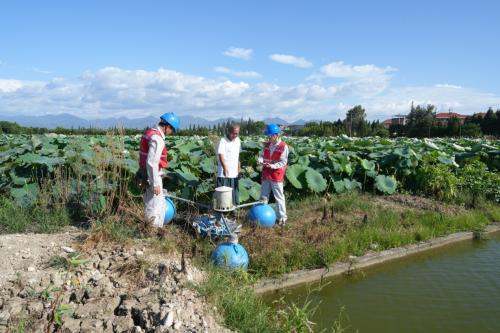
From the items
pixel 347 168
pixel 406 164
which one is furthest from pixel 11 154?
pixel 406 164

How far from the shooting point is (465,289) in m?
5.34

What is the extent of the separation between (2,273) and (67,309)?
945mm

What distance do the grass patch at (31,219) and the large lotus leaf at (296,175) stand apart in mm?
4201

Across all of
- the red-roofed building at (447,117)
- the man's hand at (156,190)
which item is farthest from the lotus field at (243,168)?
the red-roofed building at (447,117)

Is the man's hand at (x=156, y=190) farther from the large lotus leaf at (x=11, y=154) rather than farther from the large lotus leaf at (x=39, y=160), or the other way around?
the large lotus leaf at (x=11, y=154)

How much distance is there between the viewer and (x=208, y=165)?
8086 millimetres

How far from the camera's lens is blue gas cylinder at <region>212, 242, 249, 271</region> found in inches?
187

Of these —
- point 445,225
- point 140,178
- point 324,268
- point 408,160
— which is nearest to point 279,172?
point 324,268

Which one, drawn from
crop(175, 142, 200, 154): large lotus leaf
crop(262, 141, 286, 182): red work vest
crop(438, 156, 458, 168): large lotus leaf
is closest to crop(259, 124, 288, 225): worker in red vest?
crop(262, 141, 286, 182): red work vest

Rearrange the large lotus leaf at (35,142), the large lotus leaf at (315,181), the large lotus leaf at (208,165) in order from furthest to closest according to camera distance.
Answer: the large lotus leaf at (315,181)
the large lotus leaf at (35,142)
the large lotus leaf at (208,165)

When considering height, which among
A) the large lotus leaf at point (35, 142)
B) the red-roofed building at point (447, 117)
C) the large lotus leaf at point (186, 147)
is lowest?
the large lotus leaf at point (186, 147)

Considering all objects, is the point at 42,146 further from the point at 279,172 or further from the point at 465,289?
the point at 465,289

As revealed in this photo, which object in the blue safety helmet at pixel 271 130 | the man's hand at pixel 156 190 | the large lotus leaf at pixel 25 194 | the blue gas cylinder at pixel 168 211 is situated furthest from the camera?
the blue safety helmet at pixel 271 130

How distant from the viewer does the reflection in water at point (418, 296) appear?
443cm
